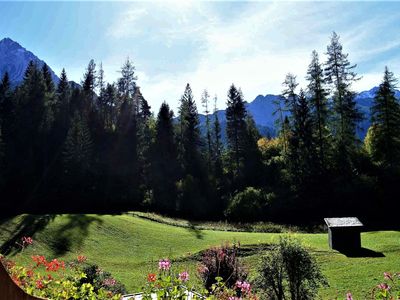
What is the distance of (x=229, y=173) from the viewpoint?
5078cm

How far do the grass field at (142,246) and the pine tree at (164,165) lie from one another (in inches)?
570

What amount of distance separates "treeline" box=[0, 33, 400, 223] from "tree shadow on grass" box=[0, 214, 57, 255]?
1299 centimetres

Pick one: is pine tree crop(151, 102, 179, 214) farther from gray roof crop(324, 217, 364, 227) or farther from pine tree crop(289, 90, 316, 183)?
gray roof crop(324, 217, 364, 227)

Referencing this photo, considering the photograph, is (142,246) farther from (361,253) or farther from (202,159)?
(202,159)

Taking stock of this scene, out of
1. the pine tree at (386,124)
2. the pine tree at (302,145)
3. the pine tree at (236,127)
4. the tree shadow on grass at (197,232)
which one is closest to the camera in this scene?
the tree shadow on grass at (197,232)

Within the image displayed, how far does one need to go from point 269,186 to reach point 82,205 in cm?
2217

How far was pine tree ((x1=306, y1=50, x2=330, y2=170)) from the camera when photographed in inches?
1725

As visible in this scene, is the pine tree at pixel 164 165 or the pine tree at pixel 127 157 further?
the pine tree at pixel 127 157

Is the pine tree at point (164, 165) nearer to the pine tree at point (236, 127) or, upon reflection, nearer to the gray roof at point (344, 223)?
the pine tree at point (236, 127)

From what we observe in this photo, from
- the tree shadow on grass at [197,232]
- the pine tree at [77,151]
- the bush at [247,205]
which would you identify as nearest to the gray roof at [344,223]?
the tree shadow on grass at [197,232]

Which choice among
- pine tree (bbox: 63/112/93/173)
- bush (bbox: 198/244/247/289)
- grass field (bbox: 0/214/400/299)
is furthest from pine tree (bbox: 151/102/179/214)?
bush (bbox: 198/244/247/289)

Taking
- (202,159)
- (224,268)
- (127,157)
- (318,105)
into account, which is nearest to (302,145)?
(318,105)

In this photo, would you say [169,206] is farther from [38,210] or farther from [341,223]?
[341,223]

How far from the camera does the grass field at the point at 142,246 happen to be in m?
17.2
